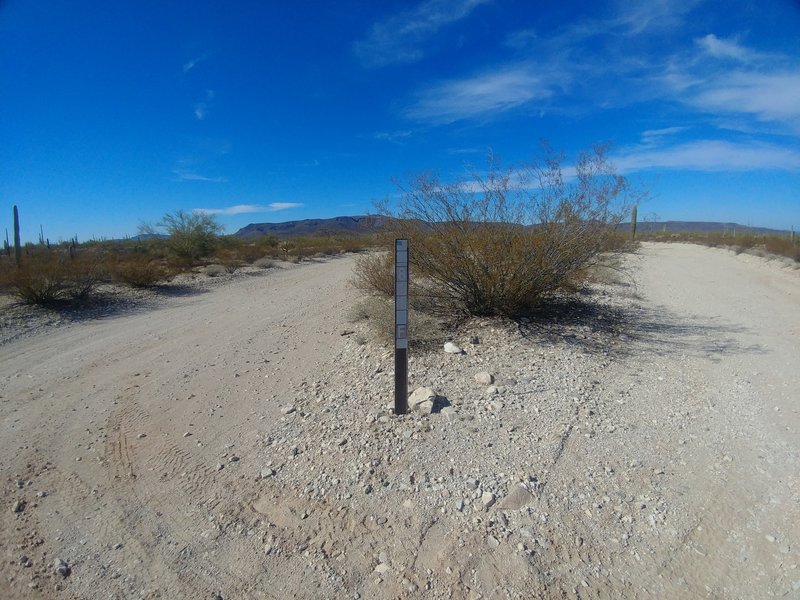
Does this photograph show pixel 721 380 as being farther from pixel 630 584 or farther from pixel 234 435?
pixel 234 435

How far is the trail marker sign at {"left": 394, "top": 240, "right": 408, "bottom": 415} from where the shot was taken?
4121mm

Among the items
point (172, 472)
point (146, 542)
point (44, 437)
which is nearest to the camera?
point (146, 542)

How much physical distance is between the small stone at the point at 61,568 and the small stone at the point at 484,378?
378 centimetres

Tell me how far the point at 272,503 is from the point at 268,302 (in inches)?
351

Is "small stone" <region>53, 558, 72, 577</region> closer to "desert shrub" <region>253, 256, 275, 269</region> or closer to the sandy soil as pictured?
the sandy soil

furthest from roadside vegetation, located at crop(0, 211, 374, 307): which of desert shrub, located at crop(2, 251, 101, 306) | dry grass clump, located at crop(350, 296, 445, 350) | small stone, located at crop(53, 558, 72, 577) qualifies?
small stone, located at crop(53, 558, 72, 577)

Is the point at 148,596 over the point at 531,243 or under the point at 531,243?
under

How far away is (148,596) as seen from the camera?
8.08 ft

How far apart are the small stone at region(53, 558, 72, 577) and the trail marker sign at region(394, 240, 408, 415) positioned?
261 centimetres

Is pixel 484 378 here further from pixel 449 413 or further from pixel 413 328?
pixel 413 328

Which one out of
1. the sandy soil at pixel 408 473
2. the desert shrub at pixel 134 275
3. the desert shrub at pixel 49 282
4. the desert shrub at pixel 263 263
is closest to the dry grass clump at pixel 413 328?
the sandy soil at pixel 408 473

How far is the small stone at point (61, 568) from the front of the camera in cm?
263

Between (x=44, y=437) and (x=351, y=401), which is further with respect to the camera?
(x=351, y=401)

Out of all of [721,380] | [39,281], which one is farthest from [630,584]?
[39,281]
